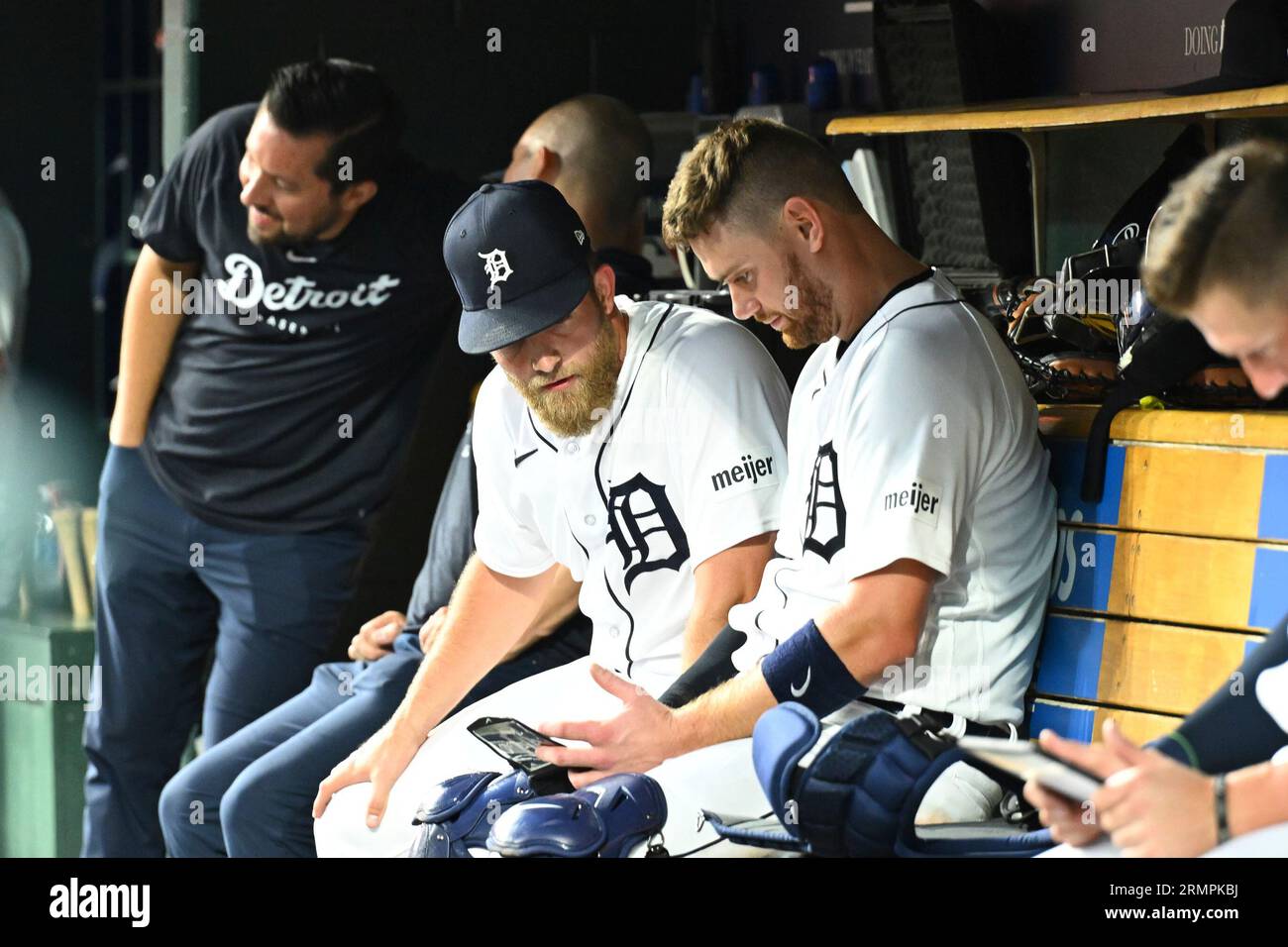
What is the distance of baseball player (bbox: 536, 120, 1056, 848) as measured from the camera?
2119 millimetres

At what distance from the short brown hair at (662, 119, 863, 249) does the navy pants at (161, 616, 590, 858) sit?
2.98 ft

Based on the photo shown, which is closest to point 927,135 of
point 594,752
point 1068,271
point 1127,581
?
point 1068,271

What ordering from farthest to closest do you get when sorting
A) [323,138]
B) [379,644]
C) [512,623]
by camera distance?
1. [323,138]
2. [379,644]
3. [512,623]

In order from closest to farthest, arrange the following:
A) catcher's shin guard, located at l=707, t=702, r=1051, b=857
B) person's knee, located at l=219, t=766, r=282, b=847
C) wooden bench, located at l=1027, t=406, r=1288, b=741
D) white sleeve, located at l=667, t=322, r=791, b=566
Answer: catcher's shin guard, located at l=707, t=702, r=1051, b=857 → wooden bench, located at l=1027, t=406, r=1288, b=741 → white sleeve, located at l=667, t=322, r=791, b=566 → person's knee, located at l=219, t=766, r=282, b=847

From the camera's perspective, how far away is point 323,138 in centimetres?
335

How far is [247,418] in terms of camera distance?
354cm

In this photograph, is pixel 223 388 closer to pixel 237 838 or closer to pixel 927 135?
pixel 237 838

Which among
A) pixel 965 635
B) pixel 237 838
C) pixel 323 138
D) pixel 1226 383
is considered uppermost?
pixel 323 138

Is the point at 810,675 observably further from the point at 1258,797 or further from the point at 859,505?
the point at 1258,797

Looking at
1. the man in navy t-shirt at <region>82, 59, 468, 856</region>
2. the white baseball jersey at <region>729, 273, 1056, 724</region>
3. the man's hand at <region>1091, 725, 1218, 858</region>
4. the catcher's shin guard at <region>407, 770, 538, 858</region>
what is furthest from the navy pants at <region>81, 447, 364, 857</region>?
the man's hand at <region>1091, 725, 1218, 858</region>

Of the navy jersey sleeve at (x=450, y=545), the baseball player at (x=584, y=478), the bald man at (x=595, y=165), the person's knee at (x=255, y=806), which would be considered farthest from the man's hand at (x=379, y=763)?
the bald man at (x=595, y=165)

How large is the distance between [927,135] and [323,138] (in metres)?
1.21

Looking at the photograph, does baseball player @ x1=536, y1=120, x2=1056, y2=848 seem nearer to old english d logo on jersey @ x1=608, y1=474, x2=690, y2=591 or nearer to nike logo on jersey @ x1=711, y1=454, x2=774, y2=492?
nike logo on jersey @ x1=711, y1=454, x2=774, y2=492

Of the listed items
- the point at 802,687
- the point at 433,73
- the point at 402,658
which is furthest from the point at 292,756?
the point at 433,73
